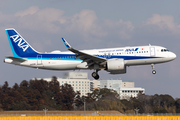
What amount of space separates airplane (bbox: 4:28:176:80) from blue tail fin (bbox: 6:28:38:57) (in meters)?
0.15

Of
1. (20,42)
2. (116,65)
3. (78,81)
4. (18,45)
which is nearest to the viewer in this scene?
(116,65)

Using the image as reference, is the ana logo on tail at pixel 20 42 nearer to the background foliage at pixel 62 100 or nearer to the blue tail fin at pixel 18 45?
the blue tail fin at pixel 18 45

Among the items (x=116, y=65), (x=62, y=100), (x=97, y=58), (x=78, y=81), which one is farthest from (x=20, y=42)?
(x=78, y=81)

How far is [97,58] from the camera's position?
46.4 m

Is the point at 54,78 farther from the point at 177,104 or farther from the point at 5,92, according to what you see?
the point at 177,104

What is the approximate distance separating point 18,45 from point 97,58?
A: 13.7m

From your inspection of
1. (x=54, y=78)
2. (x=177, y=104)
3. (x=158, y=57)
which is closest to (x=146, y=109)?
(x=177, y=104)

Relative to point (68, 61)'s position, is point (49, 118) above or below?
below

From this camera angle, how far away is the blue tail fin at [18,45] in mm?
50719

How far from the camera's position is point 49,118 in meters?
43.8

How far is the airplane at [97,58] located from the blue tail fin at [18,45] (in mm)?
152

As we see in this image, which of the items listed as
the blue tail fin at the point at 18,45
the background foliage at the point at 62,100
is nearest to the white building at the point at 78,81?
the background foliage at the point at 62,100

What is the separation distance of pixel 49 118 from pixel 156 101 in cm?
8497

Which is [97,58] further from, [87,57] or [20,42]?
[20,42]
